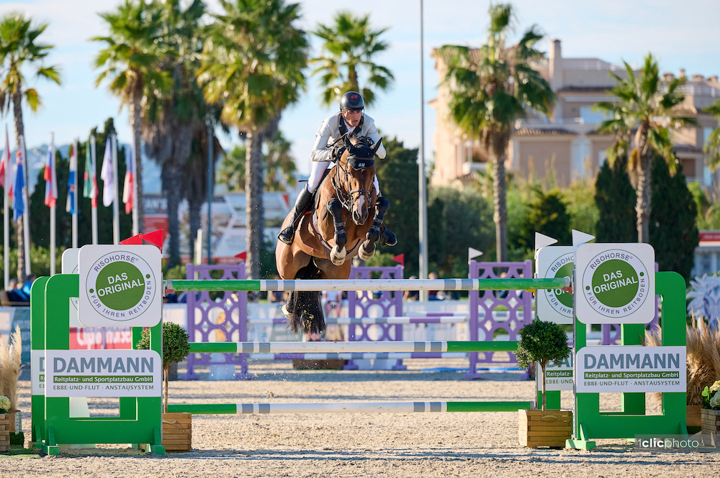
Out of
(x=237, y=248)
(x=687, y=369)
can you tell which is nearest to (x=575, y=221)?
(x=237, y=248)

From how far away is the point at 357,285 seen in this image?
5758 mm

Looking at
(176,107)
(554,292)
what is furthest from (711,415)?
A: (176,107)

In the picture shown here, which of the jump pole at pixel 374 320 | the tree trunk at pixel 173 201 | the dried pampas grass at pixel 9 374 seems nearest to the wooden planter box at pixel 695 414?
the dried pampas grass at pixel 9 374

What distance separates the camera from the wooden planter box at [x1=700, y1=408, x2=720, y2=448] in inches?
240

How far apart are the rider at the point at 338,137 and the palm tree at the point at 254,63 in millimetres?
13373

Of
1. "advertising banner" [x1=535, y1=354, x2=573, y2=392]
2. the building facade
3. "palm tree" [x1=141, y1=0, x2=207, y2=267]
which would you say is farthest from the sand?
the building facade

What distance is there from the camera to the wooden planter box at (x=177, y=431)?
19.3 feet

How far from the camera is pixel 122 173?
1393 inches

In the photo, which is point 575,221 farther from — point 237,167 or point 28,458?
point 28,458

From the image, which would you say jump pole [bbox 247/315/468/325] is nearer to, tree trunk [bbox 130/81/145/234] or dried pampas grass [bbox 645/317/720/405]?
dried pampas grass [bbox 645/317/720/405]

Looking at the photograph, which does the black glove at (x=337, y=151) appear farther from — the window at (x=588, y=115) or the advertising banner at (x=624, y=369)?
the window at (x=588, y=115)

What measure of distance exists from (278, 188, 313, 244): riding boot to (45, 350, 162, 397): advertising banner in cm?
189

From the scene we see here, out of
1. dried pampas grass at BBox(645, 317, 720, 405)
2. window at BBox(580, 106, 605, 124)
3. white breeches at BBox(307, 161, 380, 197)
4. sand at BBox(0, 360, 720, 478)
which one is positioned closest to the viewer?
sand at BBox(0, 360, 720, 478)

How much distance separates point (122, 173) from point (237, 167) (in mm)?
15820
